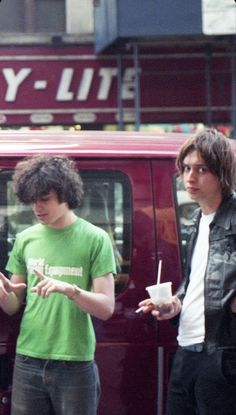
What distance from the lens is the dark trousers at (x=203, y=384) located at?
10.9 feet

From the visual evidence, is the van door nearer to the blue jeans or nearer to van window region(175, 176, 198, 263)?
van window region(175, 176, 198, 263)

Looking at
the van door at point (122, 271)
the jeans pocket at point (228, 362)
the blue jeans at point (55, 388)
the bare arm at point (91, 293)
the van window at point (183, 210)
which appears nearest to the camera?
the bare arm at point (91, 293)

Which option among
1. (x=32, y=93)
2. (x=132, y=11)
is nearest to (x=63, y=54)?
(x=32, y=93)

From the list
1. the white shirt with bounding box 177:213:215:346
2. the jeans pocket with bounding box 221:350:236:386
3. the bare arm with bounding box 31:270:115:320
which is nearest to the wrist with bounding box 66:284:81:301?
the bare arm with bounding box 31:270:115:320

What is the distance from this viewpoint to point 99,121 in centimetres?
1291

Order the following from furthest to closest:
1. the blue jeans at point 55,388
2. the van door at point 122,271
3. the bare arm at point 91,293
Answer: the van door at point 122,271, the blue jeans at point 55,388, the bare arm at point 91,293

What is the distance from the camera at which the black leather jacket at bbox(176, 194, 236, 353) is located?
10.7 feet

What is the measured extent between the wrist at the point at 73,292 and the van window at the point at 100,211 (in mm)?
543

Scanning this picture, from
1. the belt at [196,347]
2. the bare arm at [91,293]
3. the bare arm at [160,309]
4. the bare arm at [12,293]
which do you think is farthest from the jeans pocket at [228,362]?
the bare arm at [12,293]

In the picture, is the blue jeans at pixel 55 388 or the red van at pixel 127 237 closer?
Answer: the blue jeans at pixel 55 388

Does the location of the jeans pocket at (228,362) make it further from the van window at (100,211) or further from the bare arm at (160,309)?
the van window at (100,211)

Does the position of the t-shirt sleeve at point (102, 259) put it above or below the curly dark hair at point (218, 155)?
below

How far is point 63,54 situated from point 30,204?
942 centimetres

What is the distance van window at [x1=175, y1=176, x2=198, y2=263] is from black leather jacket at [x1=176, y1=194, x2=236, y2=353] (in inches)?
17.1
